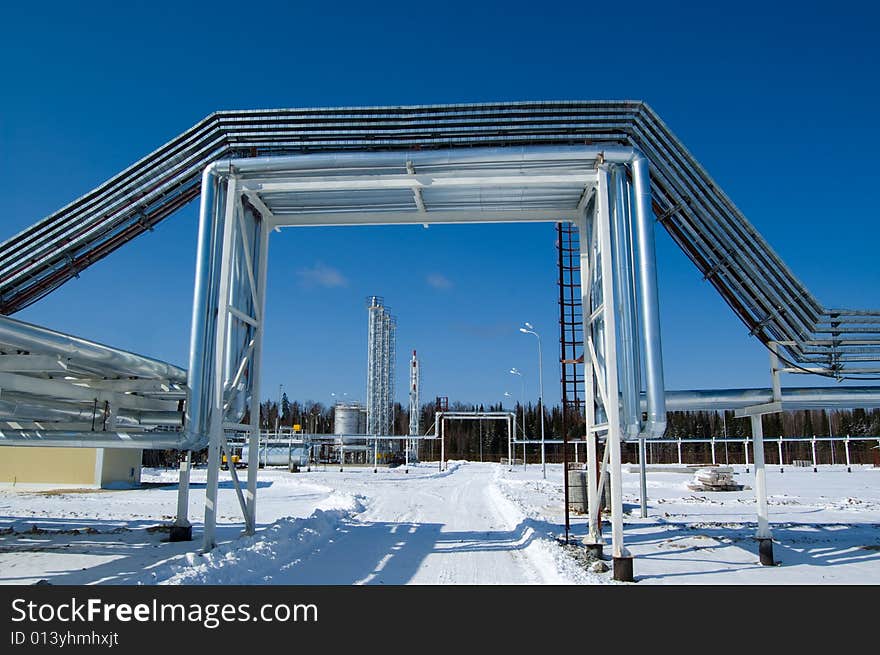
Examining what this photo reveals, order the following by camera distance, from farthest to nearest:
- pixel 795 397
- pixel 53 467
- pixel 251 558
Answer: pixel 53 467
pixel 795 397
pixel 251 558

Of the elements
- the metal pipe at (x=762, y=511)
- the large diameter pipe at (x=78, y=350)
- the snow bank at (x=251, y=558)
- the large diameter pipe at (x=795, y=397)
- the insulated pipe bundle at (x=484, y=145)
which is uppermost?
the insulated pipe bundle at (x=484, y=145)

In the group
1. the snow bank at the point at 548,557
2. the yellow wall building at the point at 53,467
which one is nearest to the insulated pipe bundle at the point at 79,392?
the snow bank at the point at 548,557

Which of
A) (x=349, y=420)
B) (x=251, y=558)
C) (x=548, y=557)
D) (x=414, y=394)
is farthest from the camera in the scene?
(x=349, y=420)

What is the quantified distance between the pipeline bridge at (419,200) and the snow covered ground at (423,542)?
1.45m

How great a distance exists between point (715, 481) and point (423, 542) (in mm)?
20702

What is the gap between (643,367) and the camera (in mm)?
12117

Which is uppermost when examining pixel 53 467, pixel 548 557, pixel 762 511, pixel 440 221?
pixel 440 221

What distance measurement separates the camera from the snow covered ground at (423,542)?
10.9 metres

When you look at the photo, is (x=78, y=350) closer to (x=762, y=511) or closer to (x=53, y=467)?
(x=762, y=511)

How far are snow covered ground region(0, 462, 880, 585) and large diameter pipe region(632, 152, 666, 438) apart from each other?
2.83 metres

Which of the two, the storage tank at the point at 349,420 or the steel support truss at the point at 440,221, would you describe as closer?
the steel support truss at the point at 440,221

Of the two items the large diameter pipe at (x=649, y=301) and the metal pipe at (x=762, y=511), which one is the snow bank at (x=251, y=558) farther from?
the metal pipe at (x=762, y=511)

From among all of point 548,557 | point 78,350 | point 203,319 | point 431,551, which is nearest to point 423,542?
point 431,551

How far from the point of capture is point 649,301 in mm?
11844
